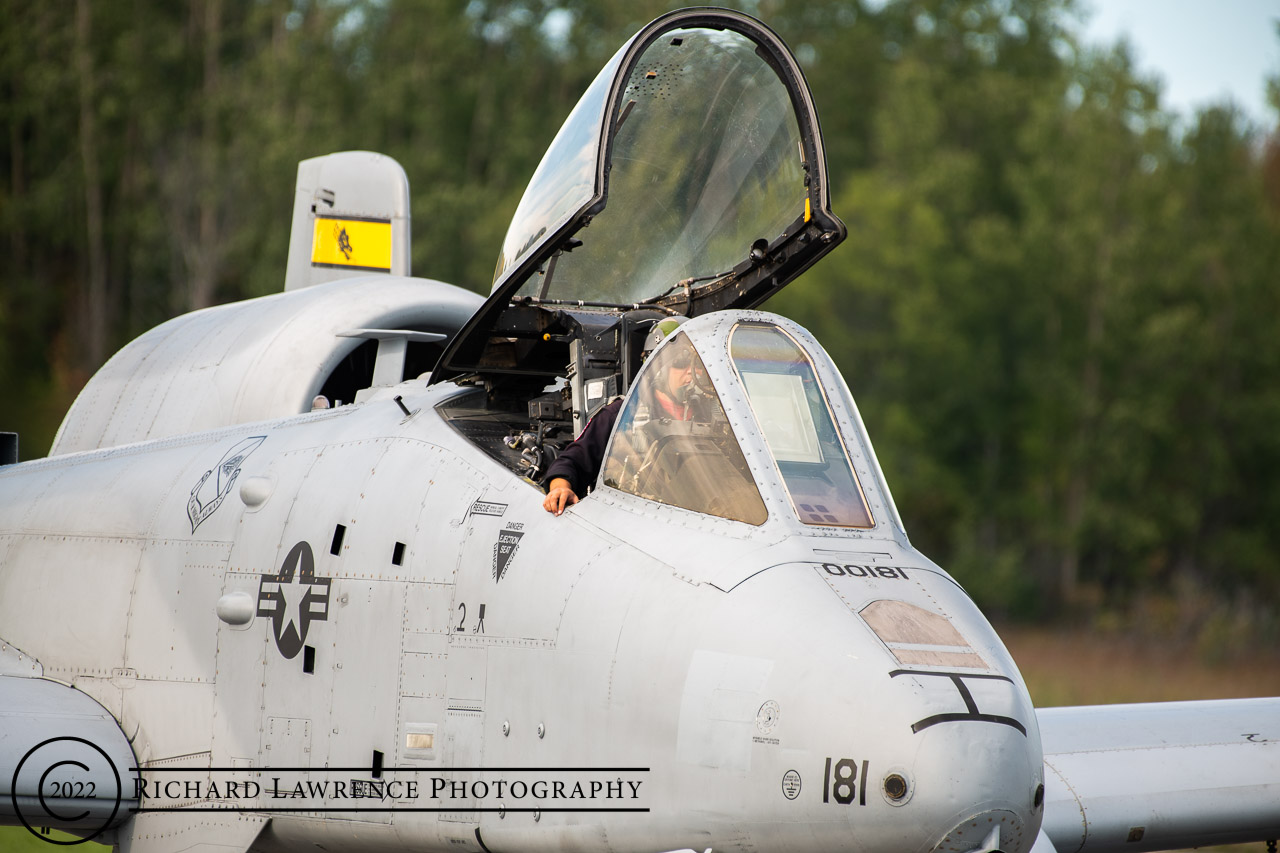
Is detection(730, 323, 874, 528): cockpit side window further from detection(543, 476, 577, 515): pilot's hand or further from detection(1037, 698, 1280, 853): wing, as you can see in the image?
detection(1037, 698, 1280, 853): wing

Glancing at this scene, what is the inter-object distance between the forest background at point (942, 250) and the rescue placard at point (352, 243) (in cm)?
1825

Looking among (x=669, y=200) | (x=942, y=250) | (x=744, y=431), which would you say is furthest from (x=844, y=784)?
(x=942, y=250)

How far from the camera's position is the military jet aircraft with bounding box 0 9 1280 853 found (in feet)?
13.8

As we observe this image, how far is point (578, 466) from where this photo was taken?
5301 millimetres

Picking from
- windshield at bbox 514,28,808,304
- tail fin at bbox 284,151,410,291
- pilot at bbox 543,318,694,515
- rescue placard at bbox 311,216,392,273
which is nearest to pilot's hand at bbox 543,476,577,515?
pilot at bbox 543,318,694,515

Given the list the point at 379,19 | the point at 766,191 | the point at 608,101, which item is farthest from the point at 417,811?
the point at 379,19

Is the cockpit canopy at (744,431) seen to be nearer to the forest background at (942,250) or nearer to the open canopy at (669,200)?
the open canopy at (669,200)

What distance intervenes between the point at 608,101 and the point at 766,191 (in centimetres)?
138

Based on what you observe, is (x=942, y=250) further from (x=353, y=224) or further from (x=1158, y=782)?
(x=1158, y=782)

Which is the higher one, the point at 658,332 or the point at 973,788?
the point at 658,332

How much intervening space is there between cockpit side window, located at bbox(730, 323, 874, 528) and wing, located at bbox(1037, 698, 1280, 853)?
2487 mm

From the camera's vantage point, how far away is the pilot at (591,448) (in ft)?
16.8

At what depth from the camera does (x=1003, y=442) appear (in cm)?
3472

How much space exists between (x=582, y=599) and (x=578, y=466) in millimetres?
707
